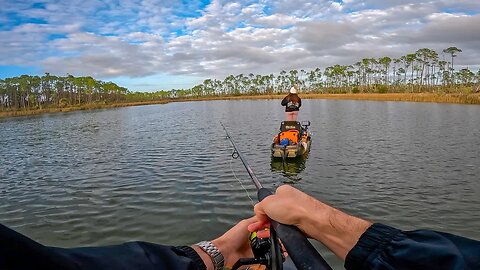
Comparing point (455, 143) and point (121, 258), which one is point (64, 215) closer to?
point (121, 258)

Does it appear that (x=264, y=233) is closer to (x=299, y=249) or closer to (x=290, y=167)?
(x=299, y=249)

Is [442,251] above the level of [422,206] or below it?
above

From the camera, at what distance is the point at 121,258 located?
1.26 m

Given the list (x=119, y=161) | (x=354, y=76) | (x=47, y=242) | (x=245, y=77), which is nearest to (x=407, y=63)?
(x=354, y=76)

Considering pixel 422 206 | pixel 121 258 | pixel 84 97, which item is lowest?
pixel 422 206

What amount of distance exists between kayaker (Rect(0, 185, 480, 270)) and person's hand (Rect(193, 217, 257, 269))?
22 centimetres

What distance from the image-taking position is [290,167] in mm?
12922

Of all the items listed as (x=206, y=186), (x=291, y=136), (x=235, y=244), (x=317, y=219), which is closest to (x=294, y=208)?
(x=317, y=219)

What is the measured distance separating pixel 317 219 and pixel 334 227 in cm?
9

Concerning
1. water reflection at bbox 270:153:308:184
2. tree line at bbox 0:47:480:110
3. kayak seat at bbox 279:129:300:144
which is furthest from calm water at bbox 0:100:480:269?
tree line at bbox 0:47:480:110

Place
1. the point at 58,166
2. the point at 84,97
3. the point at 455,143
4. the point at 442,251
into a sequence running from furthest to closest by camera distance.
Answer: the point at 84,97 < the point at 455,143 < the point at 58,166 < the point at 442,251

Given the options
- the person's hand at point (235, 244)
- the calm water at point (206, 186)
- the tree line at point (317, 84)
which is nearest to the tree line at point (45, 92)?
the tree line at point (317, 84)

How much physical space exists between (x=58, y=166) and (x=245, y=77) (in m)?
167

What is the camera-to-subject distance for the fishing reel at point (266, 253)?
208 centimetres
